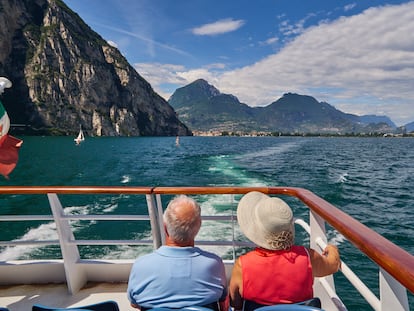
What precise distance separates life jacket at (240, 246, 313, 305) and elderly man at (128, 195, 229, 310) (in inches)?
6.8

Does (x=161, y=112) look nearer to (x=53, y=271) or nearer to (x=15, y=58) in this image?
(x=15, y=58)

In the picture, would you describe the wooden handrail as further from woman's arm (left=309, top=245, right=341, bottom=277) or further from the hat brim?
the hat brim

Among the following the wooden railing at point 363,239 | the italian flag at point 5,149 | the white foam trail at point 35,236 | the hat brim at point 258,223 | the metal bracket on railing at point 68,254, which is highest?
the italian flag at point 5,149

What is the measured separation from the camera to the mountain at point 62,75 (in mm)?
109312


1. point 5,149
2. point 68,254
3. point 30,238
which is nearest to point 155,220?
point 68,254

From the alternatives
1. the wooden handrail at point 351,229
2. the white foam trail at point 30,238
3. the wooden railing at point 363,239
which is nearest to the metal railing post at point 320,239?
the wooden railing at point 363,239

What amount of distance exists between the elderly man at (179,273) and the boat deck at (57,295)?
1507 mm

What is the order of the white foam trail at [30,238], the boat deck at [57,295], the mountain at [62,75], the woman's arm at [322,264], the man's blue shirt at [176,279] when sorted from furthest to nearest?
the mountain at [62,75] < the white foam trail at [30,238] < the boat deck at [57,295] < the woman's arm at [322,264] < the man's blue shirt at [176,279]

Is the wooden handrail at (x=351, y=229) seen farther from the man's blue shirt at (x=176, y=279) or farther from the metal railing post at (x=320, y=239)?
the man's blue shirt at (x=176, y=279)

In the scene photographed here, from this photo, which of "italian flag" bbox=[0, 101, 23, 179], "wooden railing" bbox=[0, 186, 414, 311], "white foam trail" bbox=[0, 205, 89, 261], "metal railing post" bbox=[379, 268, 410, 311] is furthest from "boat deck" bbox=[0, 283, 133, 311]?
"white foam trail" bbox=[0, 205, 89, 261]

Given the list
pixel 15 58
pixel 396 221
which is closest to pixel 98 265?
pixel 396 221

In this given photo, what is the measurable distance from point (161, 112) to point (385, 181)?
150346mm

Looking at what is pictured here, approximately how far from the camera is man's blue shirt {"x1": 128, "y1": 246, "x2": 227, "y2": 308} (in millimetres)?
1539

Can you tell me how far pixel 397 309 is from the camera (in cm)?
142
